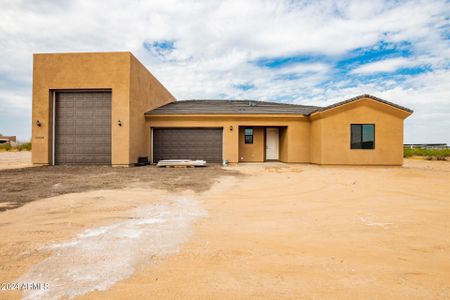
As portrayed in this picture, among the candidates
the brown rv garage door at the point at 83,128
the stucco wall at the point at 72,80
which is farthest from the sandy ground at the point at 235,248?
the stucco wall at the point at 72,80

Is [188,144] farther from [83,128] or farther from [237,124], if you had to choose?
[83,128]

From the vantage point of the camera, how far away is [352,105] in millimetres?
12984

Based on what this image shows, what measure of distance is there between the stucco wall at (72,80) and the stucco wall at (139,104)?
0.48 m

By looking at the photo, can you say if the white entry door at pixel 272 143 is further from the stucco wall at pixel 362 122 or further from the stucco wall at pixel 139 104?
the stucco wall at pixel 139 104

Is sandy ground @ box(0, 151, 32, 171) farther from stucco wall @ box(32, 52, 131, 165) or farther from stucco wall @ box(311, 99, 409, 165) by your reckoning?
stucco wall @ box(311, 99, 409, 165)

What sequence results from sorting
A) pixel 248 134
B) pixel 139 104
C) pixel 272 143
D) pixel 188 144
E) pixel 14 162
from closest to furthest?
pixel 139 104
pixel 14 162
pixel 188 144
pixel 248 134
pixel 272 143

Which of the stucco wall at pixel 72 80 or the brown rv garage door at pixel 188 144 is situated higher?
the stucco wall at pixel 72 80

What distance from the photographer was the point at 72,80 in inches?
491

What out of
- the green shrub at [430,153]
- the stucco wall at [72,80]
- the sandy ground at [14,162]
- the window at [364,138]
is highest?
the stucco wall at [72,80]

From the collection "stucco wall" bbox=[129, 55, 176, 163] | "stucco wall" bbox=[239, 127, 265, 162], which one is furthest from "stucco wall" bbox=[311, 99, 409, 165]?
"stucco wall" bbox=[129, 55, 176, 163]

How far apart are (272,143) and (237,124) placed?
3.67m

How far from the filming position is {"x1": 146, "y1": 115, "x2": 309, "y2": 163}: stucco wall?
14.6 m

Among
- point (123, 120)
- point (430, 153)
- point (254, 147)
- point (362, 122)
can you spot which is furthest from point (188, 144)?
point (430, 153)

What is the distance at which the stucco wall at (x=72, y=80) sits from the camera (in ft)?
40.4
